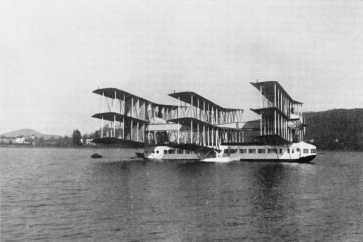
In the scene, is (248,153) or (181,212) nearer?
(181,212)

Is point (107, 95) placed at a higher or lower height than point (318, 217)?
higher

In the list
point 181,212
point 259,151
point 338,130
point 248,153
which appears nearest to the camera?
point 181,212

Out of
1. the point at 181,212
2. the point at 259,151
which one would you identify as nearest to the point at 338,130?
the point at 259,151

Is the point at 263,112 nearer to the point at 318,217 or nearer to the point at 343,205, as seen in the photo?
the point at 343,205

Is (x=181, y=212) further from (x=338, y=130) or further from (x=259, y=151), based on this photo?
(x=338, y=130)

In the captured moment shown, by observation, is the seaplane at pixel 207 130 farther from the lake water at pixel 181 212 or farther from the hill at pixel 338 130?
the hill at pixel 338 130

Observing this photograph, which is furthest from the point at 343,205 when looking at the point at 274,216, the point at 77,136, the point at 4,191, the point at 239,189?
the point at 77,136

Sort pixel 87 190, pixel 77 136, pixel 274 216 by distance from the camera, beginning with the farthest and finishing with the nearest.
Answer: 1. pixel 77 136
2. pixel 87 190
3. pixel 274 216
